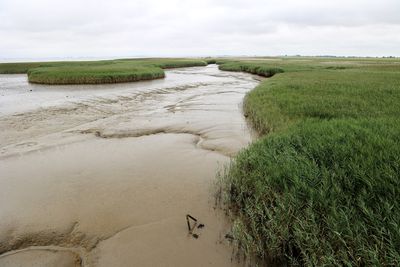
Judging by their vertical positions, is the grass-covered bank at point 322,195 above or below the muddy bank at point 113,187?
above

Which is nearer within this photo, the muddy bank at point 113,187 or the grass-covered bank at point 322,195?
the grass-covered bank at point 322,195

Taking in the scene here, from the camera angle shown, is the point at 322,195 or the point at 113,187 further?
the point at 113,187

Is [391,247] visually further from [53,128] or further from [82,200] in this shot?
[53,128]

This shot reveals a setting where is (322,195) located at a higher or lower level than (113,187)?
higher

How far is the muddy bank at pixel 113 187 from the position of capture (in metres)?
4.27

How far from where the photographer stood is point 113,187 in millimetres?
6398

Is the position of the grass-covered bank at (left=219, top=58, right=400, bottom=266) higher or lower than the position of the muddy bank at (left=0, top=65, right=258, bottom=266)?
higher

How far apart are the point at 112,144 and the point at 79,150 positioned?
1173 mm

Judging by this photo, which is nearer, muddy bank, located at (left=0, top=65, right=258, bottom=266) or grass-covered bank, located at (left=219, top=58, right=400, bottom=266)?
grass-covered bank, located at (left=219, top=58, right=400, bottom=266)

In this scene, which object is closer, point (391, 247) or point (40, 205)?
point (391, 247)

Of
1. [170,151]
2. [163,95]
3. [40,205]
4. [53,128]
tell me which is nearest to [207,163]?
[170,151]

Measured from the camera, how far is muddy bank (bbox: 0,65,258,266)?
427cm

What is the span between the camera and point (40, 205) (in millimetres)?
5531

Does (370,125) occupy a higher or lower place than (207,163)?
higher
